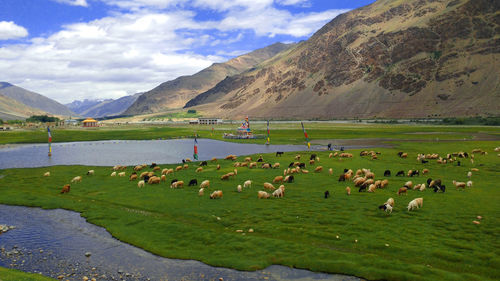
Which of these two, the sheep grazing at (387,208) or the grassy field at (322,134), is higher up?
the grassy field at (322,134)

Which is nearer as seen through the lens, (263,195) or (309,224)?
(309,224)

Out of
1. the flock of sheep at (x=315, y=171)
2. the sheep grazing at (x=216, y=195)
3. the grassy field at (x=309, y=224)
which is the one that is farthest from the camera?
the sheep grazing at (x=216, y=195)

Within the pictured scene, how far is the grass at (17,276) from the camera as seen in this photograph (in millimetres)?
15578

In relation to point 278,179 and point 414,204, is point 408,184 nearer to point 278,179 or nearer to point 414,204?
point 414,204

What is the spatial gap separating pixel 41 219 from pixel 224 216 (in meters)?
12.4

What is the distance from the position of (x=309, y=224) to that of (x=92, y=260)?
37.8 ft

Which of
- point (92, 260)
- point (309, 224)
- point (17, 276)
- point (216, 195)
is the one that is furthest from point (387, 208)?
point (17, 276)

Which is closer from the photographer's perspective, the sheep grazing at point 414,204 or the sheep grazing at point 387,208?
the sheep grazing at point 387,208

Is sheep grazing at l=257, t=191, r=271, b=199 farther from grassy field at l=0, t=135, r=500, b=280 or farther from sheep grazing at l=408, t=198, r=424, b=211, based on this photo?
sheep grazing at l=408, t=198, r=424, b=211

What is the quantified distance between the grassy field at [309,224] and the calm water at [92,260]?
1.82ft

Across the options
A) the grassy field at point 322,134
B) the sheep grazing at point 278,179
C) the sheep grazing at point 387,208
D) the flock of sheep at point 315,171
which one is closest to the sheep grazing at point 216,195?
the flock of sheep at point 315,171

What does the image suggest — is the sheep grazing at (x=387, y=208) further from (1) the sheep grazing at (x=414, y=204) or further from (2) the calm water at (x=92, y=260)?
(2) the calm water at (x=92, y=260)

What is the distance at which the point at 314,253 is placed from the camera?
18406mm

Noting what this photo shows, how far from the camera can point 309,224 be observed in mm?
22312
